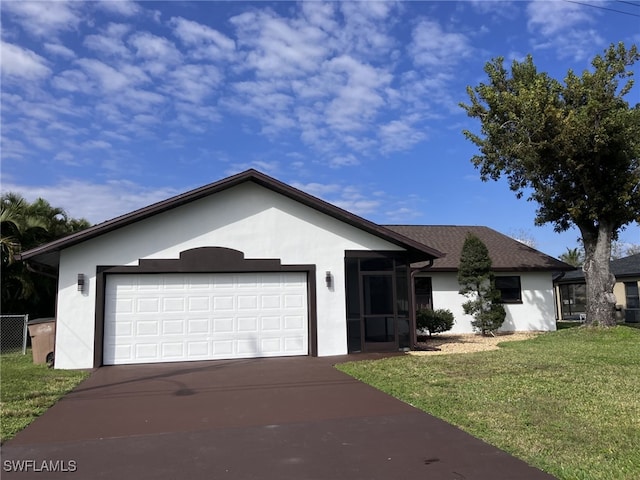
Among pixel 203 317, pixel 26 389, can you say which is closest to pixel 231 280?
pixel 203 317

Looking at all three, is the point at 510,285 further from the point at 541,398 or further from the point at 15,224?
the point at 15,224

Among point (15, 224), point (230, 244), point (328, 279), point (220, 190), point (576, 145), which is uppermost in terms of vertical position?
point (576, 145)

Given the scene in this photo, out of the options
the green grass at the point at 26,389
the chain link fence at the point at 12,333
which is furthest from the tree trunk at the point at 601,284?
the chain link fence at the point at 12,333

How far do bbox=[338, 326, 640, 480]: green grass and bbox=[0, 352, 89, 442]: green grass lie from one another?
5405mm

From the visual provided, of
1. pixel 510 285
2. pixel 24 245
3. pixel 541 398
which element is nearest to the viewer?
pixel 541 398

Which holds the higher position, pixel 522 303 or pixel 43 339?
pixel 522 303

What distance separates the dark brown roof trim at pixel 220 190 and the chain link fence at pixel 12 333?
Result: 148 inches

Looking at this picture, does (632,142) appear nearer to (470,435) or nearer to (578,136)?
(578,136)

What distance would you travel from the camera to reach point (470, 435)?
5.87 m

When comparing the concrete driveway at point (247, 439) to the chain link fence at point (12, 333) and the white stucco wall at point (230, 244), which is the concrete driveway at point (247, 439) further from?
the chain link fence at point (12, 333)

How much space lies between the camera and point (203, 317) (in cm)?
1266

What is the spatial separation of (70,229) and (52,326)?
8554mm

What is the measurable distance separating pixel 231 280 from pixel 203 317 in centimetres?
116

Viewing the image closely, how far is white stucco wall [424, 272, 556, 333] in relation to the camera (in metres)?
21.3
